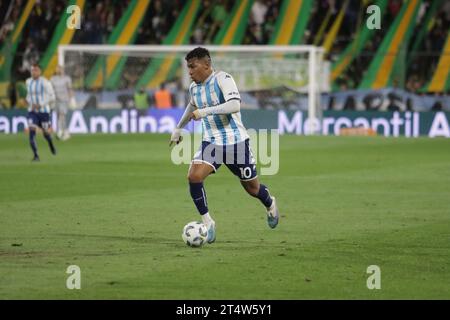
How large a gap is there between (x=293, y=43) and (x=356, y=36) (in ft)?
8.75

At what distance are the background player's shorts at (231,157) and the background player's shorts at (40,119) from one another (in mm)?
13231

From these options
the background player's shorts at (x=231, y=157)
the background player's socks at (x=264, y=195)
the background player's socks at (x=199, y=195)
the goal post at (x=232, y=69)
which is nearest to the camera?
the background player's socks at (x=199, y=195)

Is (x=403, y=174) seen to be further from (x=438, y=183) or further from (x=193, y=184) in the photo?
(x=193, y=184)

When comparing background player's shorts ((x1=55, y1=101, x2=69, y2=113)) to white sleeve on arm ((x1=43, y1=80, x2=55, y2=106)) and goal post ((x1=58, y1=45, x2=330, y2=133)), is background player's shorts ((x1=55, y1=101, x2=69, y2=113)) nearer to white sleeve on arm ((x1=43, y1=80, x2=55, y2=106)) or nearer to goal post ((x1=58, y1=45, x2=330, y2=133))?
goal post ((x1=58, y1=45, x2=330, y2=133))

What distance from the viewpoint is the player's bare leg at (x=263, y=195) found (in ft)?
39.2

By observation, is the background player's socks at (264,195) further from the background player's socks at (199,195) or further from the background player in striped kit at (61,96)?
the background player in striped kit at (61,96)

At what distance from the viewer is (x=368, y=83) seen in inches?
1427

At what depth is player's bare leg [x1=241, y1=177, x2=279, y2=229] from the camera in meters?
11.9

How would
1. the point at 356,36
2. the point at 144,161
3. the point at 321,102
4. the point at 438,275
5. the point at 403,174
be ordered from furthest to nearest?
1. the point at 356,36
2. the point at 321,102
3. the point at 144,161
4. the point at 403,174
5. the point at 438,275

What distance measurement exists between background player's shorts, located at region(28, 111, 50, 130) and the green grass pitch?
1.22 m

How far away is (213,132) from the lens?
11719 millimetres

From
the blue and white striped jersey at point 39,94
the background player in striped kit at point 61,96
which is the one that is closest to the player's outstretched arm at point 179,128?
the blue and white striped jersey at point 39,94

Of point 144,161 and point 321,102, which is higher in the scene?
point 321,102
